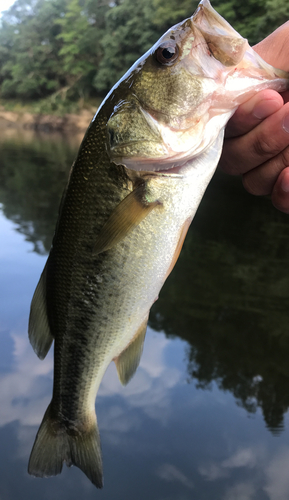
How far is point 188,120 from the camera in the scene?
1.49 metres

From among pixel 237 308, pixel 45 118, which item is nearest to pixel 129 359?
pixel 237 308

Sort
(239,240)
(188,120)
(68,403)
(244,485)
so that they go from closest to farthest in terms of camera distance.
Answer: (188,120), (68,403), (244,485), (239,240)

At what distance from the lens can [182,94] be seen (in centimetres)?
149

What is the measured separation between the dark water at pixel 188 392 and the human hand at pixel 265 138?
8.27 feet

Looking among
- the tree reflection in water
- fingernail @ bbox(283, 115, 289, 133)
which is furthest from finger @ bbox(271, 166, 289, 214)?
the tree reflection in water

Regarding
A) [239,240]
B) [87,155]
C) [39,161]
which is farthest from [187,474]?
[39,161]

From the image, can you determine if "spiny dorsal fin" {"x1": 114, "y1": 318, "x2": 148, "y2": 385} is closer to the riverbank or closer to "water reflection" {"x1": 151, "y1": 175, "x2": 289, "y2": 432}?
"water reflection" {"x1": 151, "y1": 175, "x2": 289, "y2": 432}

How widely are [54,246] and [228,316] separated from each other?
165 inches

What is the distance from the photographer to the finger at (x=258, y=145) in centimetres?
177

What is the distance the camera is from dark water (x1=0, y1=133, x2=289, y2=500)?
336 centimetres

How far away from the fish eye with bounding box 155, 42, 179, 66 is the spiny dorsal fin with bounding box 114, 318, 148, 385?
3.75 feet

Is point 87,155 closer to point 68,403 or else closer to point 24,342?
point 68,403

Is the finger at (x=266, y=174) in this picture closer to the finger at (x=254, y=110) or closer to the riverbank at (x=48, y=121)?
the finger at (x=254, y=110)

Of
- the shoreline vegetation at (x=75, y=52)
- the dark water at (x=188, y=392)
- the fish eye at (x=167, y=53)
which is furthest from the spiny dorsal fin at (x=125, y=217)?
the shoreline vegetation at (x=75, y=52)
